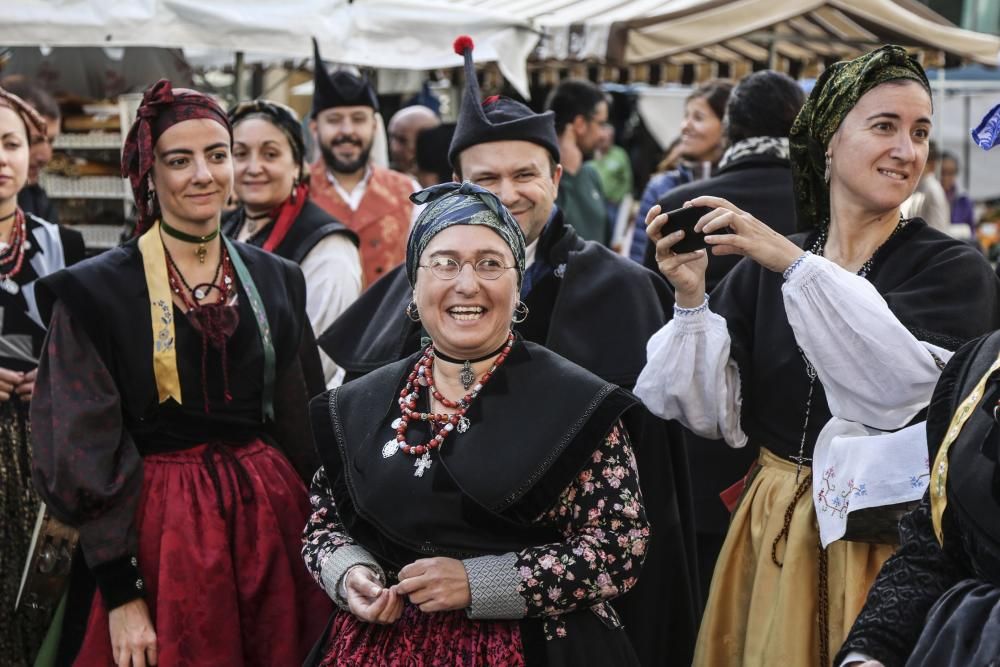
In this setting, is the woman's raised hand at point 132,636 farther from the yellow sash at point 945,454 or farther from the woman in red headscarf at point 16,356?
the yellow sash at point 945,454

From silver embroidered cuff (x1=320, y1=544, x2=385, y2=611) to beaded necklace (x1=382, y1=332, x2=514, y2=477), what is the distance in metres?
0.21

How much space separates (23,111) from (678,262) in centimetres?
251

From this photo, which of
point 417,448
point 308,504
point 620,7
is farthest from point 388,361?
point 620,7

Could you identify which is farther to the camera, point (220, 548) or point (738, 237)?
point (220, 548)

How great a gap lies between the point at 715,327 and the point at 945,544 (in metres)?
0.98

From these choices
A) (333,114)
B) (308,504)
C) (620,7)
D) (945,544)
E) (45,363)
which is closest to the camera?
(945,544)

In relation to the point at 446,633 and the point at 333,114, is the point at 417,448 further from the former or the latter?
the point at 333,114

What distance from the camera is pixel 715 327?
3.01 metres

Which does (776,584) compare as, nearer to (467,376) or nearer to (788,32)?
(467,376)

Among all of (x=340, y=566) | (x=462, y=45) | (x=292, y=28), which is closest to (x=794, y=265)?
(x=340, y=566)

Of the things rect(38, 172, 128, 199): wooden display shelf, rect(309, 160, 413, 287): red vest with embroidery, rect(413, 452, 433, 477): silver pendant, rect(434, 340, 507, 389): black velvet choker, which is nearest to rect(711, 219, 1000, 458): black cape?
rect(434, 340, 507, 389): black velvet choker

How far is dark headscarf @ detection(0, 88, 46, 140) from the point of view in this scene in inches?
165

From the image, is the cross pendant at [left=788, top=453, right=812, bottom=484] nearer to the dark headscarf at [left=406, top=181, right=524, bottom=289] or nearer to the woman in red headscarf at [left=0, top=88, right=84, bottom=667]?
the dark headscarf at [left=406, top=181, right=524, bottom=289]

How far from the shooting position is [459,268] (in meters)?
2.72
